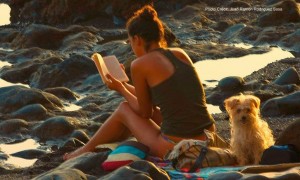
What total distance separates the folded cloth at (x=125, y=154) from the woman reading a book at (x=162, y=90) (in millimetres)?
→ 130

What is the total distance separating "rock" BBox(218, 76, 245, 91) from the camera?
13820 millimetres

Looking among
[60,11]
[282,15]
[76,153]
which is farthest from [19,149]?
[60,11]

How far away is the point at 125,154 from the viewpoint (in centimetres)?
825

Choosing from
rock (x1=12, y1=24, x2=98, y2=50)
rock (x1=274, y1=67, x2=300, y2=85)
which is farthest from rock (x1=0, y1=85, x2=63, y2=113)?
rock (x1=12, y1=24, x2=98, y2=50)

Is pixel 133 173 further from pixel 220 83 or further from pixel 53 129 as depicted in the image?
pixel 220 83

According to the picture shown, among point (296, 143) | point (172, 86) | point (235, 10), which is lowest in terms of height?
point (235, 10)

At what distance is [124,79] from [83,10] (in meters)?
14.0

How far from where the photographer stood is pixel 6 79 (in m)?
16.7

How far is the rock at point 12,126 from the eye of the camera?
12.7 meters

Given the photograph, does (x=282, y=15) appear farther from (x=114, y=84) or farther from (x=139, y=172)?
(x=139, y=172)

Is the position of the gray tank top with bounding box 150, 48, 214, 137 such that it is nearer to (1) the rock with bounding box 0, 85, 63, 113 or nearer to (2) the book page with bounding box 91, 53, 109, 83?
(2) the book page with bounding box 91, 53, 109, 83

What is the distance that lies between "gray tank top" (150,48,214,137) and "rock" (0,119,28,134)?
4.78 metres

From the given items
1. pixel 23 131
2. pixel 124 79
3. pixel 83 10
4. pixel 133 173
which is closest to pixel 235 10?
pixel 83 10

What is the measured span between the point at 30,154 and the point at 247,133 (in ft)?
13.3
